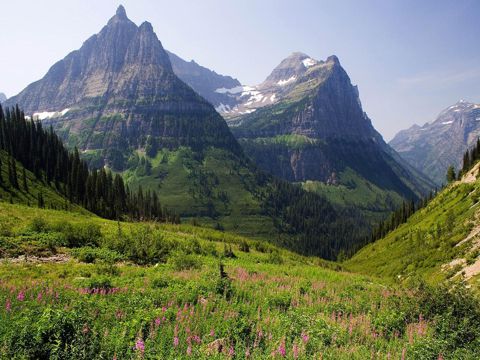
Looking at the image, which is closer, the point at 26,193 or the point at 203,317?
the point at 203,317

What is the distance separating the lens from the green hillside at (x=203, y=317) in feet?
30.7

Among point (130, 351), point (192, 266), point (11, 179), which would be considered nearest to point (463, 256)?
point (192, 266)

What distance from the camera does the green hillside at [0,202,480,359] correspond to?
9367 millimetres

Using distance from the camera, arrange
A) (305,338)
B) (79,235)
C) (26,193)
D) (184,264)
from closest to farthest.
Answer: (305,338)
(184,264)
(79,235)
(26,193)

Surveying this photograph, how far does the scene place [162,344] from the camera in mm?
9852

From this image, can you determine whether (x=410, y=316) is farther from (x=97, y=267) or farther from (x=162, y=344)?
(x=97, y=267)

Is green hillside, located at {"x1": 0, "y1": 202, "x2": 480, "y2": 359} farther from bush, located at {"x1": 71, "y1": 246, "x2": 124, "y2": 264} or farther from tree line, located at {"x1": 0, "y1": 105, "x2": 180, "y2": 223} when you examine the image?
tree line, located at {"x1": 0, "y1": 105, "x2": 180, "y2": 223}

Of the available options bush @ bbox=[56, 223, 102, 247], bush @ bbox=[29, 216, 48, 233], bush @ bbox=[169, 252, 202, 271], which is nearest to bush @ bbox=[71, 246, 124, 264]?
bush @ bbox=[56, 223, 102, 247]

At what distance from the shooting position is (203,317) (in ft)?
41.9

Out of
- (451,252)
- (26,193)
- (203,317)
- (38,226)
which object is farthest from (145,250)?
(26,193)

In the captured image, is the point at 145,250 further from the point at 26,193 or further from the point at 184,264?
the point at 26,193

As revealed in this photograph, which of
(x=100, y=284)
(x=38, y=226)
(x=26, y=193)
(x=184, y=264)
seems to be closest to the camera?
(x=100, y=284)

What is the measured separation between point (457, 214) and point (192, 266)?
51.7m

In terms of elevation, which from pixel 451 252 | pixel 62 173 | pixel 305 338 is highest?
pixel 305 338
